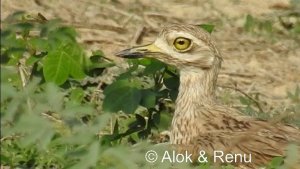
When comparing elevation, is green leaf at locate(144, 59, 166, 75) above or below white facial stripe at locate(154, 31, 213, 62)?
below

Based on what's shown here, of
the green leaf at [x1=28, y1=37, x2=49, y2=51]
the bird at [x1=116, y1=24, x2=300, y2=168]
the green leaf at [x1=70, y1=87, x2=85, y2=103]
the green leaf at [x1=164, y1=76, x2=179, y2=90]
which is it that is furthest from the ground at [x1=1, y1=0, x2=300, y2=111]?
the green leaf at [x1=28, y1=37, x2=49, y2=51]

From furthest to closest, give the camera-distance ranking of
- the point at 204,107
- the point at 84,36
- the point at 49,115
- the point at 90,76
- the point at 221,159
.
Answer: the point at 84,36
the point at 90,76
the point at 204,107
the point at 221,159
the point at 49,115

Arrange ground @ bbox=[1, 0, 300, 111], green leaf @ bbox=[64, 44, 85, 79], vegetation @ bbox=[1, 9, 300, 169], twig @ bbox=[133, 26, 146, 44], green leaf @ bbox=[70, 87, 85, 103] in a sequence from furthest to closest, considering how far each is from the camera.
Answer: twig @ bbox=[133, 26, 146, 44] → ground @ bbox=[1, 0, 300, 111] → green leaf @ bbox=[70, 87, 85, 103] → green leaf @ bbox=[64, 44, 85, 79] → vegetation @ bbox=[1, 9, 300, 169]

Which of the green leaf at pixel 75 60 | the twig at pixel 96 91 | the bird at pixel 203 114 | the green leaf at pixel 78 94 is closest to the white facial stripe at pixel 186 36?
the bird at pixel 203 114

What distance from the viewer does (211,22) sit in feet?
26.5

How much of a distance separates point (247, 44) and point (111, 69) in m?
1.78

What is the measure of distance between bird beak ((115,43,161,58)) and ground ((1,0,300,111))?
1756 millimetres

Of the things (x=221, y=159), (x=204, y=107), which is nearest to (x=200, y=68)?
(x=204, y=107)

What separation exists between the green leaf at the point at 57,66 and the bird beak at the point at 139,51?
30 cm

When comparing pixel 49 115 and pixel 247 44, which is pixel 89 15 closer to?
pixel 247 44

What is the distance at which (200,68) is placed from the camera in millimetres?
5445

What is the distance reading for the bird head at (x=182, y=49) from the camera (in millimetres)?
5297

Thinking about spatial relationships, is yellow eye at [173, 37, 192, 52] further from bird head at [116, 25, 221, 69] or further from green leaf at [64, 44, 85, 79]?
green leaf at [64, 44, 85, 79]

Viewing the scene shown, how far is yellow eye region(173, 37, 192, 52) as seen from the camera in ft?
17.5
